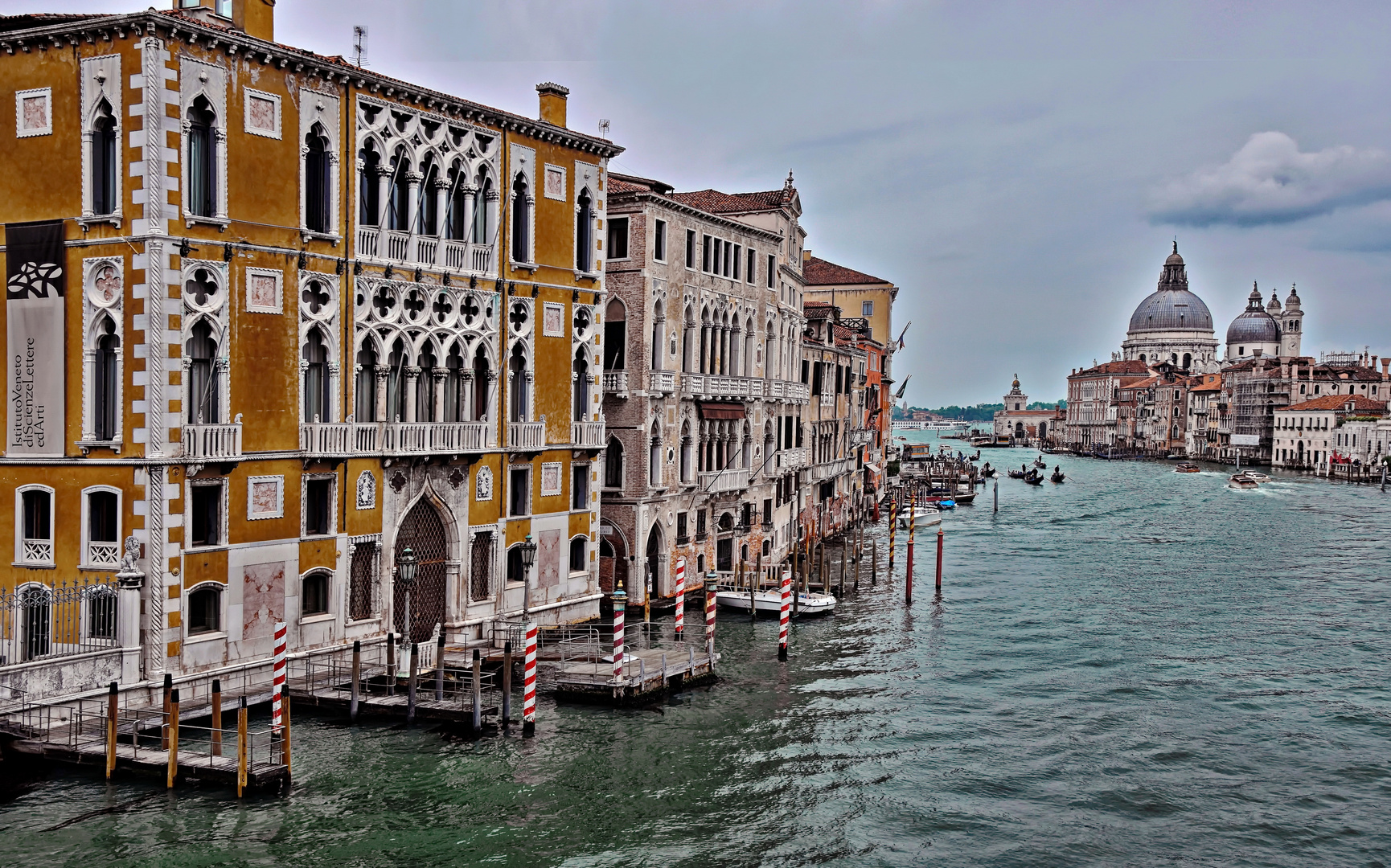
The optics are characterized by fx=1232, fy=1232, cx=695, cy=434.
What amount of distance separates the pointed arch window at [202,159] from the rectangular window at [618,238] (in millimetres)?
12473

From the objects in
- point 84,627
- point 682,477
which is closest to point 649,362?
point 682,477

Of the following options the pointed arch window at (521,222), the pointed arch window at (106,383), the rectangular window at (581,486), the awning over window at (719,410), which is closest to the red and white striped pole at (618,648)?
the rectangular window at (581,486)

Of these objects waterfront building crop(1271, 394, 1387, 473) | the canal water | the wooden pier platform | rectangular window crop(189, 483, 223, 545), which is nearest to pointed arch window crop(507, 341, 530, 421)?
the wooden pier platform

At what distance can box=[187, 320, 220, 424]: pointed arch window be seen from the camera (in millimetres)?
18594

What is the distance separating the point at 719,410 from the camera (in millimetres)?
33062

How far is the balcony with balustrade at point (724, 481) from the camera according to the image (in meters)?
32.8

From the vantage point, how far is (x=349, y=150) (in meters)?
20.9

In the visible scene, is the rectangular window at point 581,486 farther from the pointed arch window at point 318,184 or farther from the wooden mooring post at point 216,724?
the wooden mooring post at point 216,724

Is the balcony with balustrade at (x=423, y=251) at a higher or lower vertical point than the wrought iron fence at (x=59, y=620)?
higher

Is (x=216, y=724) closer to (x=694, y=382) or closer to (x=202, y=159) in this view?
(x=202, y=159)

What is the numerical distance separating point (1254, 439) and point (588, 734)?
398 feet

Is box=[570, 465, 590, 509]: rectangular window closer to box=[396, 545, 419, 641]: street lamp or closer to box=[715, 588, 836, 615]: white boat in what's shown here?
box=[396, 545, 419, 641]: street lamp

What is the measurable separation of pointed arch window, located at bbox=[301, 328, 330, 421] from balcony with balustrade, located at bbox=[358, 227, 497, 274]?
174cm

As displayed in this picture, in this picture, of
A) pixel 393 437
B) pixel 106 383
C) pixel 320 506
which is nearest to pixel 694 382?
pixel 393 437
